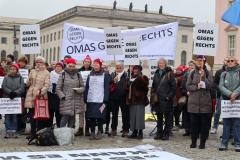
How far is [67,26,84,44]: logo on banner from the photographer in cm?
1460

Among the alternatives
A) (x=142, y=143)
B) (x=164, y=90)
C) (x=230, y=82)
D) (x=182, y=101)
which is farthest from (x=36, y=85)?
(x=230, y=82)

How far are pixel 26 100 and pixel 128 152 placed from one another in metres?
3.01

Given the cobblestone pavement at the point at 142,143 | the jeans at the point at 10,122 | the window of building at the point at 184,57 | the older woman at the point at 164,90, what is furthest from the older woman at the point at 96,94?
the window of building at the point at 184,57

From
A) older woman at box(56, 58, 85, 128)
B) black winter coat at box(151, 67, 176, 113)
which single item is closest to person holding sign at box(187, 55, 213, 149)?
black winter coat at box(151, 67, 176, 113)

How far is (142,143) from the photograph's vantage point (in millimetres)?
11188

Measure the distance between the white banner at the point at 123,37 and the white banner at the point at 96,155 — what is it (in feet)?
14.2

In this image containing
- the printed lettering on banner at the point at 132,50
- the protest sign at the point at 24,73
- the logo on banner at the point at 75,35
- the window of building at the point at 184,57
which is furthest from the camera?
the window of building at the point at 184,57

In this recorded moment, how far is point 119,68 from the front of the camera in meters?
12.2

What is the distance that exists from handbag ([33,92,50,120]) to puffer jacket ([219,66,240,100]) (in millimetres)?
3953

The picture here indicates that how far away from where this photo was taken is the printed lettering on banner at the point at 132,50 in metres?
11.9

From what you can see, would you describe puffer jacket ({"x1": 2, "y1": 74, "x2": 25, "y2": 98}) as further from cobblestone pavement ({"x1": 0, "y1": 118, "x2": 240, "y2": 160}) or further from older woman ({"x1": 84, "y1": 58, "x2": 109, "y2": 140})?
older woman ({"x1": 84, "y1": 58, "x2": 109, "y2": 140})

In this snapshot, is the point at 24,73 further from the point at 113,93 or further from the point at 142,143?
the point at 142,143

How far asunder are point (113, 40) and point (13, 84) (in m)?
2.67

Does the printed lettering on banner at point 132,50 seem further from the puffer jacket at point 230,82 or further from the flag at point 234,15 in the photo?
the flag at point 234,15
